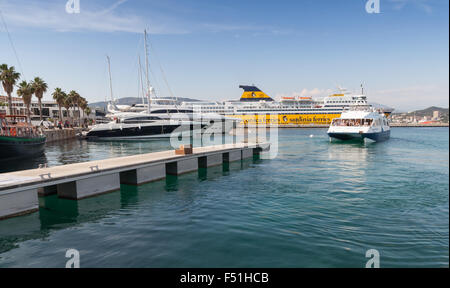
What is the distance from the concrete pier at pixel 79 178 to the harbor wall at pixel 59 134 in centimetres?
4160

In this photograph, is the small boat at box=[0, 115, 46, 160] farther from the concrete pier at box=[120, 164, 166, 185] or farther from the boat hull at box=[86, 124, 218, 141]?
the boat hull at box=[86, 124, 218, 141]

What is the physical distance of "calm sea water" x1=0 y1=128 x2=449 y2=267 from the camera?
8.98m

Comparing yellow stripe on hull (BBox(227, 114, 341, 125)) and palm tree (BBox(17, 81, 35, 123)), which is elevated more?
palm tree (BBox(17, 81, 35, 123))

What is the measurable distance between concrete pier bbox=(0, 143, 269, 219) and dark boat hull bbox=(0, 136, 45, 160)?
1584cm

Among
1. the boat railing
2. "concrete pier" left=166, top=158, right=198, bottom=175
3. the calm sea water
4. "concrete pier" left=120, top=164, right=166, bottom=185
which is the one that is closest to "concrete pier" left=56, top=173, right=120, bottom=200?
the calm sea water

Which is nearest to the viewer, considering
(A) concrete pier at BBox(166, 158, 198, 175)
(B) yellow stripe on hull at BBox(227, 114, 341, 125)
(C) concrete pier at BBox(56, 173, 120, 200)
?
(C) concrete pier at BBox(56, 173, 120, 200)

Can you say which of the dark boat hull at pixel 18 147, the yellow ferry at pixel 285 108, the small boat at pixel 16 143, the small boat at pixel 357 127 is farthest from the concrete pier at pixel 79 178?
the yellow ferry at pixel 285 108

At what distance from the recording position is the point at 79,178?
1551cm

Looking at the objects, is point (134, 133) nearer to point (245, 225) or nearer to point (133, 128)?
point (133, 128)

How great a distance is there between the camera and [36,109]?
349ft

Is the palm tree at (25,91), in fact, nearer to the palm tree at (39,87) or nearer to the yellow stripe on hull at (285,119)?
the palm tree at (39,87)

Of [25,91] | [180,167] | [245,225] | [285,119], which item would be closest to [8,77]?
[25,91]

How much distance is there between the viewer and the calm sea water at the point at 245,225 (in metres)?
8.98
